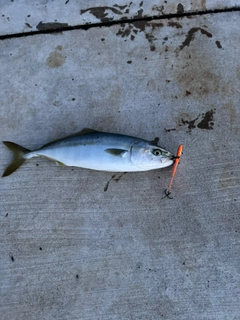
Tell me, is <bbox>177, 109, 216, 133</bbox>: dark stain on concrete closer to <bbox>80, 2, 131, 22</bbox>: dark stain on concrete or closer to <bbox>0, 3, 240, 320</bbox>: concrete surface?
<bbox>0, 3, 240, 320</bbox>: concrete surface

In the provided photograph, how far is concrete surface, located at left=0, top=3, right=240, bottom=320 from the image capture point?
115 inches

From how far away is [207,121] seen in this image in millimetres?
3264

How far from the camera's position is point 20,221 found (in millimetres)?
3121

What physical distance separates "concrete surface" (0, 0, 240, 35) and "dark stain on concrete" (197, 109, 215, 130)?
1.32m

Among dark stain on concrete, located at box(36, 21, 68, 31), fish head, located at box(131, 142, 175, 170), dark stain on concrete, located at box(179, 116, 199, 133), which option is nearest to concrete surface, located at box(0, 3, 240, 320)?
dark stain on concrete, located at box(179, 116, 199, 133)

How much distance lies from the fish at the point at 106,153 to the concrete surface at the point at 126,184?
8.9 inches

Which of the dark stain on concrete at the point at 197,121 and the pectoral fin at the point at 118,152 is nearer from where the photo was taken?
the pectoral fin at the point at 118,152

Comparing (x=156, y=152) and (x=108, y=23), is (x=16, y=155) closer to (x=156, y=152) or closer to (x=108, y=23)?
(x=156, y=152)

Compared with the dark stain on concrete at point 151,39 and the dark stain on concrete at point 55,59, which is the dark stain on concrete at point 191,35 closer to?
the dark stain on concrete at point 151,39

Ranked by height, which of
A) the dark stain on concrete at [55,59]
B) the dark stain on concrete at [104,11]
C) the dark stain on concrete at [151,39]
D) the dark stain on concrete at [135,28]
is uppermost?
the dark stain on concrete at [104,11]

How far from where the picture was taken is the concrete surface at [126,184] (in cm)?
293

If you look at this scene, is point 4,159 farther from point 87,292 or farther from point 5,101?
point 87,292

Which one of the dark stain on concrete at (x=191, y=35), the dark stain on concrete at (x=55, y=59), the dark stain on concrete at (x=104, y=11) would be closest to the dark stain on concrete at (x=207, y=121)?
the dark stain on concrete at (x=191, y=35)

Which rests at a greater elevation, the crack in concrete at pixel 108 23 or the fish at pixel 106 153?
the crack in concrete at pixel 108 23
